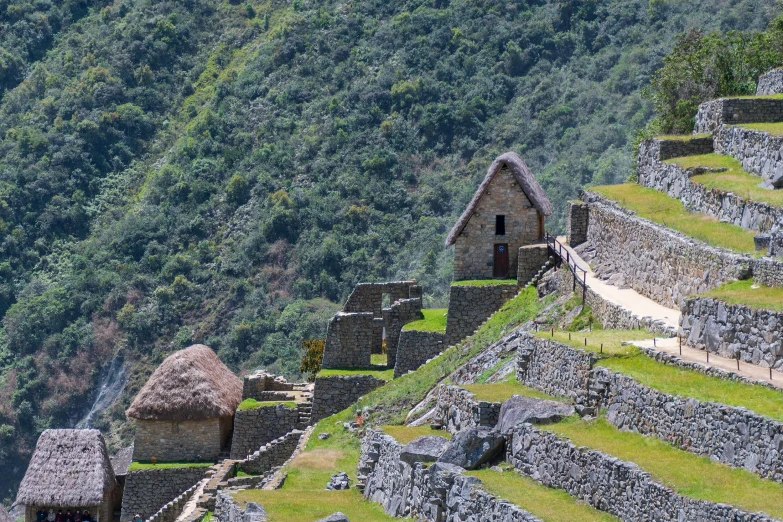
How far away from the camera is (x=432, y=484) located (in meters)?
32.8

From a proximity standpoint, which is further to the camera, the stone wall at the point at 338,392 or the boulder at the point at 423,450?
the stone wall at the point at 338,392

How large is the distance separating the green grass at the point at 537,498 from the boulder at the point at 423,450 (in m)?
1.51

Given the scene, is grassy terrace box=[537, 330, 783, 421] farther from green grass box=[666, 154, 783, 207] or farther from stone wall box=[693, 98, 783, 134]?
stone wall box=[693, 98, 783, 134]

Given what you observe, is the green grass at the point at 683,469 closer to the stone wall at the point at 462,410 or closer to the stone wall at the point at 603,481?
the stone wall at the point at 603,481

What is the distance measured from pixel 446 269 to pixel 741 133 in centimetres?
4004

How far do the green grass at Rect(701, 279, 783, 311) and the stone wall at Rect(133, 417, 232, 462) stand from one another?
20830 mm

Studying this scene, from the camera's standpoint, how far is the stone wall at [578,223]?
163 ft

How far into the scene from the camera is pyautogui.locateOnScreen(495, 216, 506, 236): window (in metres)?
52.1

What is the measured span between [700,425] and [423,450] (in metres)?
6.68

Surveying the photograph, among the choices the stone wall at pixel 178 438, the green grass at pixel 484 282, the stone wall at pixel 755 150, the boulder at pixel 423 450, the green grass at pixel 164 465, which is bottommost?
the green grass at pixel 164 465

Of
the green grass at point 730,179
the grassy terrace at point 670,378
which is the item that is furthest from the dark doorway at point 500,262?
the grassy terrace at point 670,378

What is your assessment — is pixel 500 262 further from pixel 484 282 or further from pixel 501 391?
pixel 501 391

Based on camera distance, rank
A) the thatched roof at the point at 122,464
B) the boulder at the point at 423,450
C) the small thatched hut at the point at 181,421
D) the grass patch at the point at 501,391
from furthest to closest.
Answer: the thatched roof at the point at 122,464 → the small thatched hut at the point at 181,421 → the grass patch at the point at 501,391 → the boulder at the point at 423,450

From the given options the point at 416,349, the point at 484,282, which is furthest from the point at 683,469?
the point at 484,282
